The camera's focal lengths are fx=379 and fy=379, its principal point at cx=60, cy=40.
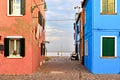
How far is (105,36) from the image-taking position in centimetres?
2627

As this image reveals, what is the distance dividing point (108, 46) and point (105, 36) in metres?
0.72

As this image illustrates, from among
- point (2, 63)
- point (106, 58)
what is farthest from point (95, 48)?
point (2, 63)

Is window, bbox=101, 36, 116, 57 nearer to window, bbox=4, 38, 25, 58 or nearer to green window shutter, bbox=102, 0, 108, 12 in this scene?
green window shutter, bbox=102, 0, 108, 12

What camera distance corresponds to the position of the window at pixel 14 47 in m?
26.0

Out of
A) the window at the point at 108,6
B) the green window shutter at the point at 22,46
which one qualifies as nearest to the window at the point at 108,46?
the window at the point at 108,6

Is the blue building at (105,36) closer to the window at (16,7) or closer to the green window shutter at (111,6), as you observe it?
the green window shutter at (111,6)

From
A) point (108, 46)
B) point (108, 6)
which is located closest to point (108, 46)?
point (108, 46)

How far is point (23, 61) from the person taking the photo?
26.2m

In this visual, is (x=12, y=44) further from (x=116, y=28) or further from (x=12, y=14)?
(x=116, y=28)

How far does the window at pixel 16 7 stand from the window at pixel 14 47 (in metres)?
1.81

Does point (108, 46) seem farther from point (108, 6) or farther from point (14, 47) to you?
point (14, 47)

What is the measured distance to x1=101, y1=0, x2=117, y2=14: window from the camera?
26.3 metres

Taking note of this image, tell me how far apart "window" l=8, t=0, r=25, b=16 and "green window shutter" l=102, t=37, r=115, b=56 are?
19.7 ft

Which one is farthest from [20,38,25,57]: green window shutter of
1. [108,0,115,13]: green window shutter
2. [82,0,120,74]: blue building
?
[108,0,115,13]: green window shutter
